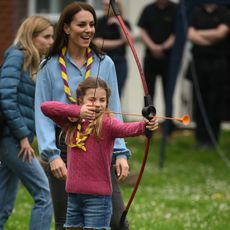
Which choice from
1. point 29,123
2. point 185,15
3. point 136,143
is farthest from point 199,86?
point 29,123

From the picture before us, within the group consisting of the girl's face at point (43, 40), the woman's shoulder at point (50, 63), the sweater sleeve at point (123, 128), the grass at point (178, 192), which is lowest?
the grass at point (178, 192)

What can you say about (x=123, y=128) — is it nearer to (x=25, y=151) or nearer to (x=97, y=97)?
(x=97, y=97)

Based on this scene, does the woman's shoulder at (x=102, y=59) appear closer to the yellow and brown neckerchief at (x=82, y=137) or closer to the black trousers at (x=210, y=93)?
the yellow and brown neckerchief at (x=82, y=137)

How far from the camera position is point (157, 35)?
1559 cm

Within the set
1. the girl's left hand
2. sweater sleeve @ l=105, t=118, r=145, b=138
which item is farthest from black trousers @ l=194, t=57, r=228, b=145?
the girl's left hand

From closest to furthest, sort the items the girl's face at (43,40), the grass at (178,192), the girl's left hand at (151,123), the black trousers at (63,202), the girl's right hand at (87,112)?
the girl's left hand at (151,123)
the girl's right hand at (87,112)
the black trousers at (63,202)
the girl's face at (43,40)
the grass at (178,192)

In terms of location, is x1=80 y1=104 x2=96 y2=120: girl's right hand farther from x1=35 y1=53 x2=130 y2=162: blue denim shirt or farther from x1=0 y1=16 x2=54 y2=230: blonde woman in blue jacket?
x1=0 y1=16 x2=54 y2=230: blonde woman in blue jacket

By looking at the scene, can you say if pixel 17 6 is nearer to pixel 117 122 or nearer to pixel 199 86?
pixel 199 86

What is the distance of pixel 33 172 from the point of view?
7832 mm

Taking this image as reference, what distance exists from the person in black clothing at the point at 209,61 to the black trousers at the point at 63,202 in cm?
827

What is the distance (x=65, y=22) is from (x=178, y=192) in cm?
542

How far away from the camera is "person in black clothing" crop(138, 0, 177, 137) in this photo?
51.1 feet

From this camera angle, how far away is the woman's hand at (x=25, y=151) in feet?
25.5

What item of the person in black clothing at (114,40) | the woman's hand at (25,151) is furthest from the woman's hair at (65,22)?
the person in black clothing at (114,40)
